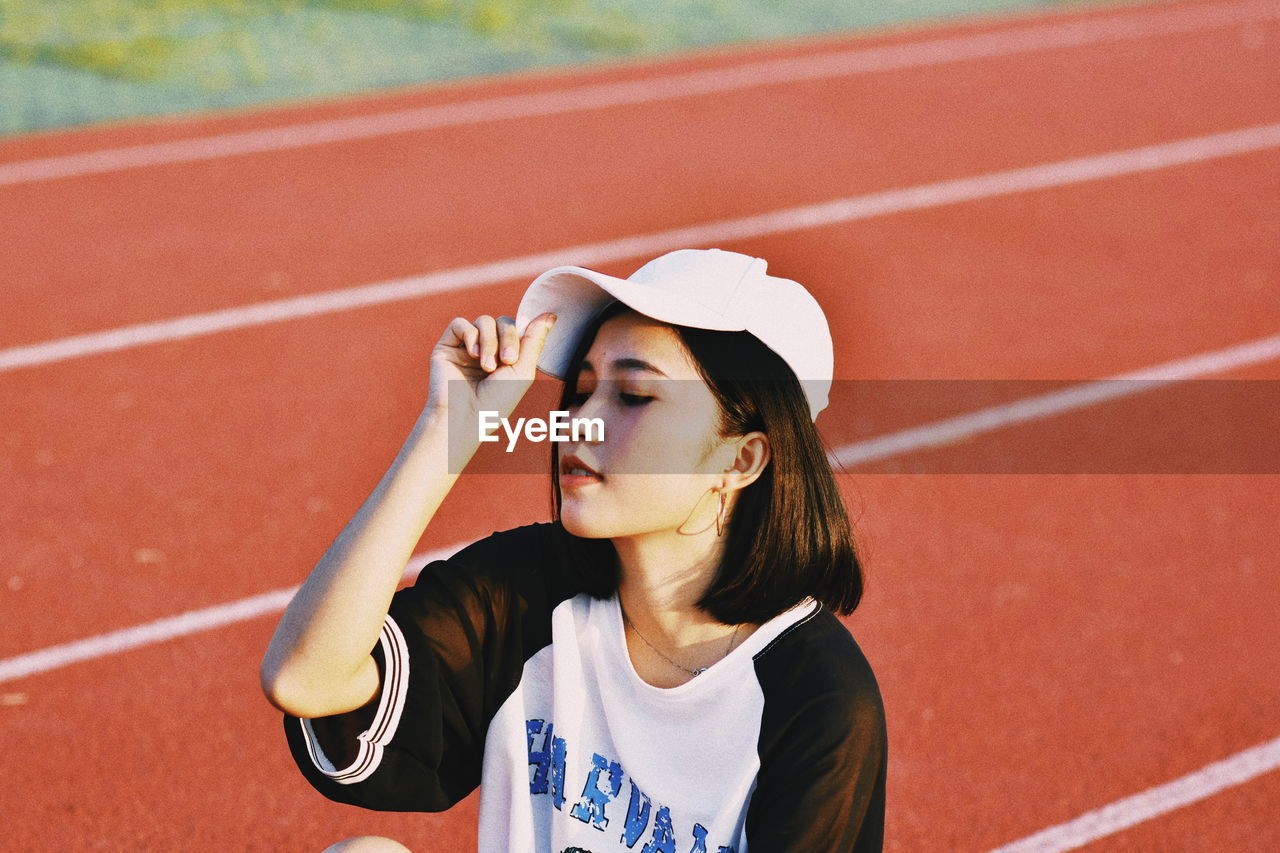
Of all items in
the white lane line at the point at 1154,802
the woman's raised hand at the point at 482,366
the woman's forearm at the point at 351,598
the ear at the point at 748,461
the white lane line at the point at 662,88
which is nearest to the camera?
the woman's forearm at the point at 351,598

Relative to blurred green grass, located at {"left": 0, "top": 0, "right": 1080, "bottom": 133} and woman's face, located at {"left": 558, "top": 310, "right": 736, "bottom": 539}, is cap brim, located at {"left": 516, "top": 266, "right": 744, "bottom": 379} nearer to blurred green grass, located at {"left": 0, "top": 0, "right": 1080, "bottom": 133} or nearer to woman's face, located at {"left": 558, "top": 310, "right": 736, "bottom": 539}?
woman's face, located at {"left": 558, "top": 310, "right": 736, "bottom": 539}

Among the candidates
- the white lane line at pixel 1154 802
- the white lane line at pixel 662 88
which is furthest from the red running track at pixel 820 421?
the white lane line at pixel 662 88

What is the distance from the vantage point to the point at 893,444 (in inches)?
216

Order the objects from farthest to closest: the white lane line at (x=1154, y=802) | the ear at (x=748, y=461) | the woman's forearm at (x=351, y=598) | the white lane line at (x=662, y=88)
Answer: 1. the white lane line at (x=662, y=88)
2. the white lane line at (x=1154, y=802)
3. the ear at (x=748, y=461)
4. the woman's forearm at (x=351, y=598)

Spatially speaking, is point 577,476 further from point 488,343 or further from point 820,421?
point 820,421

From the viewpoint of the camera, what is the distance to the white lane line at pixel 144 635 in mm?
4066

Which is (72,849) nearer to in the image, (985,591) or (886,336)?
(985,591)

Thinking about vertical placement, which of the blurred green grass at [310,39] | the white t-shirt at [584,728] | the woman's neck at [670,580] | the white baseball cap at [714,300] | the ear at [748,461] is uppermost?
the blurred green grass at [310,39]

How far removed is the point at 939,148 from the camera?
8523 millimetres

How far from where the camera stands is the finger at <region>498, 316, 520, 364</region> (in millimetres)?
2078

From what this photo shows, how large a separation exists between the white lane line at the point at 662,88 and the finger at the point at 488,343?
636cm

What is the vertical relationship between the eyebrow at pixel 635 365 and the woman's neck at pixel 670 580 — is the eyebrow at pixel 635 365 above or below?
above

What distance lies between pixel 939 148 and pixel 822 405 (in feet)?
21.7

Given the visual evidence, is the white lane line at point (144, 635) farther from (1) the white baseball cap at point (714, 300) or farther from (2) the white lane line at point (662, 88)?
(2) the white lane line at point (662, 88)
